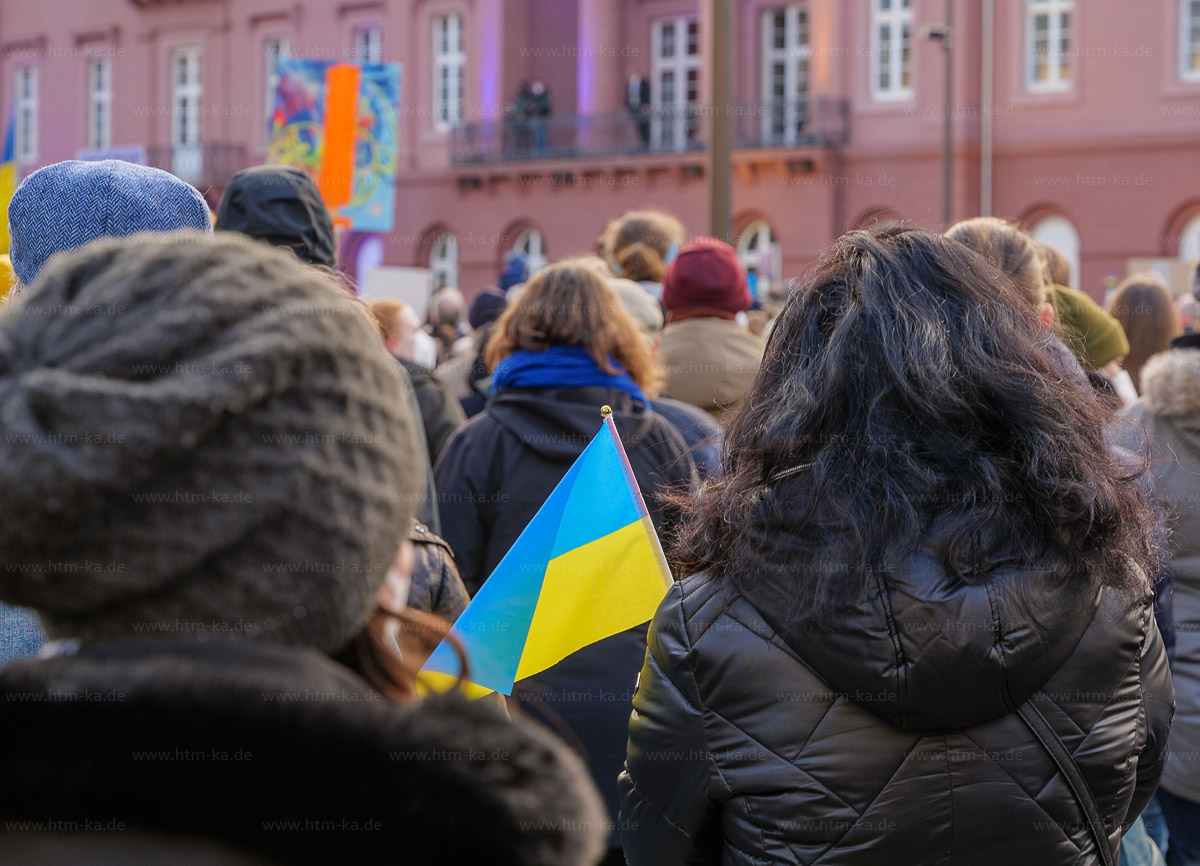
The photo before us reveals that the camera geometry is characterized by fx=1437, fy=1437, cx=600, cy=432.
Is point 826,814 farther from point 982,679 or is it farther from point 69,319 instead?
point 69,319

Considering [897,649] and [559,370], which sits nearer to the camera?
[897,649]

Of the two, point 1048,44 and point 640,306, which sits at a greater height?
point 1048,44

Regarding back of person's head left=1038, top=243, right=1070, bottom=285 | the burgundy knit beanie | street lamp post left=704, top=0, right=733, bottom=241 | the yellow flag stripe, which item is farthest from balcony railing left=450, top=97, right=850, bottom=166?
the yellow flag stripe

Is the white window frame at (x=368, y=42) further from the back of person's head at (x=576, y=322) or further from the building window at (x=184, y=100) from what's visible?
the back of person's head at (x=576, y=322)

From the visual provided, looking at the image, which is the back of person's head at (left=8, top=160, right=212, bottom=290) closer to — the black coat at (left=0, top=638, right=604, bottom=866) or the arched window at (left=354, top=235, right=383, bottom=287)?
the black coat at (left=0, top=638, right=604, bottom=866)

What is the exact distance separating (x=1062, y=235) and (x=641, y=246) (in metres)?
22.6

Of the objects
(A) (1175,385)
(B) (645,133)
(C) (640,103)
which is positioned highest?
(C) (640,103)

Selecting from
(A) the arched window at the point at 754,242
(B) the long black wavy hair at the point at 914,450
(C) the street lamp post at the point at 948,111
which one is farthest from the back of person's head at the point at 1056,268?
(A) the arched window at the point at 754,242

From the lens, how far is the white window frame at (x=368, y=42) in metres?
34.2

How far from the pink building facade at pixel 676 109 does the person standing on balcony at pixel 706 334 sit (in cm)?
1486

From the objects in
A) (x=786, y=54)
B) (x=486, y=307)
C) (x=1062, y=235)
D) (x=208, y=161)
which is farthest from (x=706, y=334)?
(x=208, y=161)

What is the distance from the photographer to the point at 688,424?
14.3 feet

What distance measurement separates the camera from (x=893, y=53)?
92.0ft

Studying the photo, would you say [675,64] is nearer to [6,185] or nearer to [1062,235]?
[1062,235]
